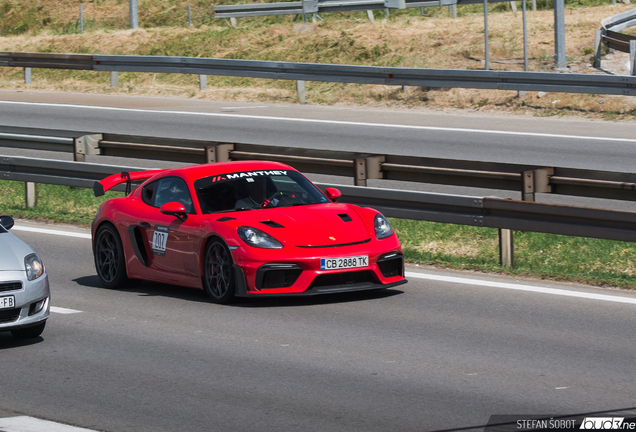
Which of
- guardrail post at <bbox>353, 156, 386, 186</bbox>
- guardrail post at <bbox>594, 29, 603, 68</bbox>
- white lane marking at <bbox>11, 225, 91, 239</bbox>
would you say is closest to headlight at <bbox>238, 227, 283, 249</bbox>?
guardrail post at <bbox>353, 156, 386, 186</bbox>

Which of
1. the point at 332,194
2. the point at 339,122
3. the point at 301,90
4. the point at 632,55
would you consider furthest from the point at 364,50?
the point at 332,194

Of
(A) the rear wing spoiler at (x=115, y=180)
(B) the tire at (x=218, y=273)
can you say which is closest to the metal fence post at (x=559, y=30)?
(A) the rear wing spoiler at (x=115, y=180)

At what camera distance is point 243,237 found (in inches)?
375

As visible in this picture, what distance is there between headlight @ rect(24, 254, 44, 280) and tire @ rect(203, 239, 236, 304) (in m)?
1.79

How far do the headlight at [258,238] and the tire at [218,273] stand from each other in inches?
8.1

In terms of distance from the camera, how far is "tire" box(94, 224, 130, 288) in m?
10.8

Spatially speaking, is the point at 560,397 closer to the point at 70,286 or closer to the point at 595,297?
the point at 595,297

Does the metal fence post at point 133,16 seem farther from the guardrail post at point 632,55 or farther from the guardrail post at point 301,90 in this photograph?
the guardrail post at point 632,55

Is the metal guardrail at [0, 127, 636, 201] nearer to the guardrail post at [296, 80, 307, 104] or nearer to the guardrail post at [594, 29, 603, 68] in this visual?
the guardrail post at [296, 80, 307, 104]

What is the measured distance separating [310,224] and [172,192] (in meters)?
1.68

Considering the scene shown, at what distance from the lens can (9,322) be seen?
8.10 meters

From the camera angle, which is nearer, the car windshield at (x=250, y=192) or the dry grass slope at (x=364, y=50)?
the car windshield at (x=250, y=192)

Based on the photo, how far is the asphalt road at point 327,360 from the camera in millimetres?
6367

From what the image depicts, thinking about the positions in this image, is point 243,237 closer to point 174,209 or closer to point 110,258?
point 174,209
